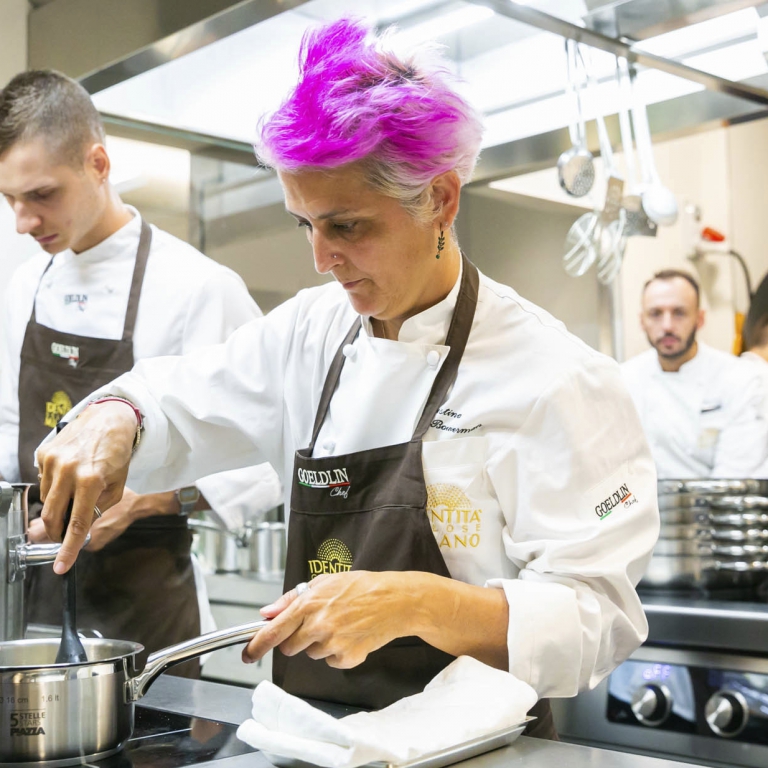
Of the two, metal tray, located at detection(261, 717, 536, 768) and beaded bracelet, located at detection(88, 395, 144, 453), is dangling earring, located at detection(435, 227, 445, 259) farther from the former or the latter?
metal tray, located at detection(261, 717, 536, 768)

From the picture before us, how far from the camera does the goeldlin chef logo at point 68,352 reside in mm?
1843

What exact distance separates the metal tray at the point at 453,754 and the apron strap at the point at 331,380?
0.48m

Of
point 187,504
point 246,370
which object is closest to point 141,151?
point 187,504

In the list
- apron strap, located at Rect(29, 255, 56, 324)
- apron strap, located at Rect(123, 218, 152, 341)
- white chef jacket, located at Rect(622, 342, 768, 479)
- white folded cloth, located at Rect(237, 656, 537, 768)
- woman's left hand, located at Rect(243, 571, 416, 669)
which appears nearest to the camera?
white folded cloth, located at Rect(237, 656, 537, 768)

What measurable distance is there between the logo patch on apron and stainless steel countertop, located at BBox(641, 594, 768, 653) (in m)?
1.11

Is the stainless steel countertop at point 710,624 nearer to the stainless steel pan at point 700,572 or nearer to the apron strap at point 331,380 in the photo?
the stainless steel pan at point 700,572

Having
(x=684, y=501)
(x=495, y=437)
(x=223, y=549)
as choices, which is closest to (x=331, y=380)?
(x=495, y=437)

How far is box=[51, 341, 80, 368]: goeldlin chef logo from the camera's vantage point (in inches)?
72.6

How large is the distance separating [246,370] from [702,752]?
→ 1048mm

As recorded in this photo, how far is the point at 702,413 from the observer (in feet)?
12.2

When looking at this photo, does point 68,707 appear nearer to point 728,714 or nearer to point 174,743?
point 174,743

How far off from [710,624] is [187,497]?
944mm

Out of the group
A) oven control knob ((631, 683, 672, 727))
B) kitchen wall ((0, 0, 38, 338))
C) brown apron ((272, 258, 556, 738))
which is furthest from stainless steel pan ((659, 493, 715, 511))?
kitchen wall ((0, 0, 38, 338))

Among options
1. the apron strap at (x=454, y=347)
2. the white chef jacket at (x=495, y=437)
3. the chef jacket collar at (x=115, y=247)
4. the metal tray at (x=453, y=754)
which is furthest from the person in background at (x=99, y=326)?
the metal tray at (x=453, y=754)
